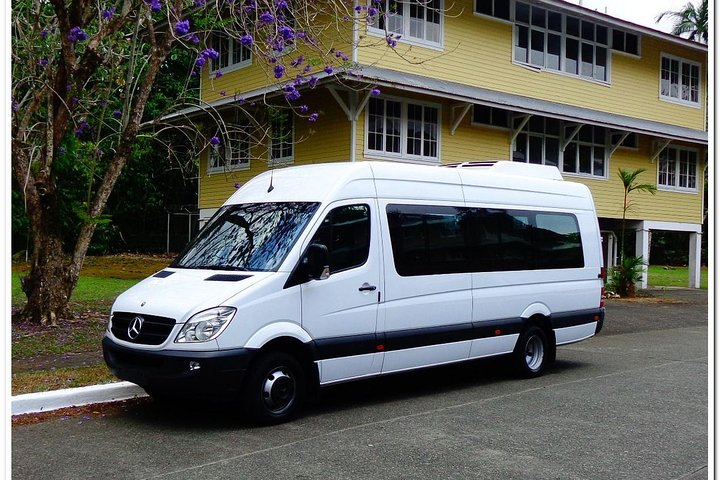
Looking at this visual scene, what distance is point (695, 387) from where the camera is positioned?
9453 mm

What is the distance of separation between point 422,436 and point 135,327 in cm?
284

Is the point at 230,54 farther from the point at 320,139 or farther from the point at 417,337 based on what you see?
the point at 417,337

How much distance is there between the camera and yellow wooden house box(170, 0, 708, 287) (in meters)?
18.2

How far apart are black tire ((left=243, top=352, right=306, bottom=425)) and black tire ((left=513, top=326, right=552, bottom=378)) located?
138 inches

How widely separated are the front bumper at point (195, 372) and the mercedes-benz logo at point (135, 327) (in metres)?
0.22

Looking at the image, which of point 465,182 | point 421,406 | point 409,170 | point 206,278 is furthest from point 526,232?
point 206,278

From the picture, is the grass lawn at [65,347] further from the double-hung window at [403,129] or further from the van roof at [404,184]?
the double-hung window at [403,129]

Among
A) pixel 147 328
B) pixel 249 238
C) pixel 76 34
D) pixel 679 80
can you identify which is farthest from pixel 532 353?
pixel 679 80

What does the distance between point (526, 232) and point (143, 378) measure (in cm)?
541

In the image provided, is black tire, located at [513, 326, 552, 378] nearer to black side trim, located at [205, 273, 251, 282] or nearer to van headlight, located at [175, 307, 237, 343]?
black side trim, located at [205, 273, 251, 282]

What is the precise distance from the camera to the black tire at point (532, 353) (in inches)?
392

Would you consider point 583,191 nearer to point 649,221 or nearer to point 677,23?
point 649,221

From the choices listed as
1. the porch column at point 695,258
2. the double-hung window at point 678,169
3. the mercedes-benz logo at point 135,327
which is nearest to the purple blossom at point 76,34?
the mercedes-benz logo at point 135,327

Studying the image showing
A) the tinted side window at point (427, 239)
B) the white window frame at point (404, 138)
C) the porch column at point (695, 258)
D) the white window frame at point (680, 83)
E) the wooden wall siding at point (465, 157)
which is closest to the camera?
the tinted side window at point (427, 239)
